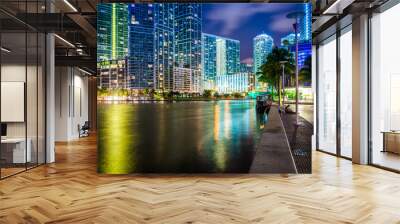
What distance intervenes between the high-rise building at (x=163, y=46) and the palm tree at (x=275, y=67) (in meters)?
1.75

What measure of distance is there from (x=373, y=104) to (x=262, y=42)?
122 inches

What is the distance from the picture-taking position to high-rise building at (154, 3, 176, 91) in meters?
6.42

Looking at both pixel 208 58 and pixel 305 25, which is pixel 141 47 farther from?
pixel 305 25

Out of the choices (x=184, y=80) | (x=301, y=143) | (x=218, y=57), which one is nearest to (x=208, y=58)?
(x=218, y=57)

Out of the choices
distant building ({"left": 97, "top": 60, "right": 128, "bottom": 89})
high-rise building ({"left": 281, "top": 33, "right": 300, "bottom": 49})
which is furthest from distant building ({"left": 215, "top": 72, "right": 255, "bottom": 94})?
distant building ({"left": 97, "top": 60, "right": 128, "bottom": 89})

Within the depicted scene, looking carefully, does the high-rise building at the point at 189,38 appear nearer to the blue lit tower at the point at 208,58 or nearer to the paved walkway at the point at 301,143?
the blue lit tower at the point at 208,58

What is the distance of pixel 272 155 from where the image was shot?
6309 mm

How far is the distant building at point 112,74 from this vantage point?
6.28m

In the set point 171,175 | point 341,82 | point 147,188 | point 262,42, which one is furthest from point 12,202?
point 341,82

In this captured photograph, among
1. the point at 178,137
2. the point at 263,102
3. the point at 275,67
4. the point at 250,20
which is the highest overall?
the point at 250,20

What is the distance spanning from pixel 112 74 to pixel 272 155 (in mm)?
3302

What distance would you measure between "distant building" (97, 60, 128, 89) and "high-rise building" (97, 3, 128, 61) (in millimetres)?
146

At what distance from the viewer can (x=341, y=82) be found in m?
9.12

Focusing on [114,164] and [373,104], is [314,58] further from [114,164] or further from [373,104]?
[114,164]
